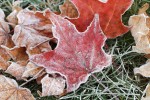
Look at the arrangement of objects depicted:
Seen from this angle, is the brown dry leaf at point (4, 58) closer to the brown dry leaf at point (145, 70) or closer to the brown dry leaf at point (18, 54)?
the brown dry leaf at point (18, 54)

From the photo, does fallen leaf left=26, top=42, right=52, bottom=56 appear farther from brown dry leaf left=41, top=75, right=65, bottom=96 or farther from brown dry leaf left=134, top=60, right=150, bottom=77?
brown dry leaf left=134, top=60, right=150, bottom=77

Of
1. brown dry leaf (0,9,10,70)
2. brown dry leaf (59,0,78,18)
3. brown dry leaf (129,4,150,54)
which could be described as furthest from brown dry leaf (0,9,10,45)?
brown dry leaf (129,4,150,54)

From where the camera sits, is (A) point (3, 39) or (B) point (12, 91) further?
(A) point (3, 39)

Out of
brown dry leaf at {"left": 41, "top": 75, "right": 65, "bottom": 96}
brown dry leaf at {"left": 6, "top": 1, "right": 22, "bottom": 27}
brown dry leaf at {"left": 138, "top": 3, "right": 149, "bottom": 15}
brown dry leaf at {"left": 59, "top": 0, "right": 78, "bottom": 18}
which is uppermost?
brown dry leaf at {"left": 138, "top": 3, "right": 149, "bottom": 15}

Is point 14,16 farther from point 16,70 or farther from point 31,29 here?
point 16,70

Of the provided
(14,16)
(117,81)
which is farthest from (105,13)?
(14,16)

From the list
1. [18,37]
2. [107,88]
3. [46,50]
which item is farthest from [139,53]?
[18,37]

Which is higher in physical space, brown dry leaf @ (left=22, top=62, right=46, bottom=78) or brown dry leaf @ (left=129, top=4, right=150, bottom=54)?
brown dry leaf @ (left=129, top=4, right=150, bottom=54)
